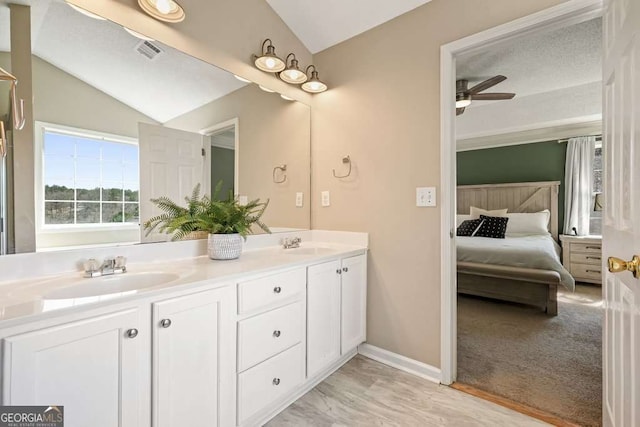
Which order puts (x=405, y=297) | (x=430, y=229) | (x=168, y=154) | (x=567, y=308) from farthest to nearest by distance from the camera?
1. (x=567, y=308)
2. (x=405, y=297)
3. (x=430, y=229)
4. (x=168, y=154)

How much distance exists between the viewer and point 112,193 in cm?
143

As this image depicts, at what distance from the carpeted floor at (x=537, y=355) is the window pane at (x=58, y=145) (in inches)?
97.7

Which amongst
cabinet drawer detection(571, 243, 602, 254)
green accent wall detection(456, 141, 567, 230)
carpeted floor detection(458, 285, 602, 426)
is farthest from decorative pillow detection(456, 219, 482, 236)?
carpeted floor detection(458, 285, 602, 426)

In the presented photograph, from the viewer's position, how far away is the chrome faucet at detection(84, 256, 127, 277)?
1199 millimetres

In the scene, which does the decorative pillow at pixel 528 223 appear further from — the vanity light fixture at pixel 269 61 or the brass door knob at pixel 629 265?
the vanity light fixture at pixel 269 61

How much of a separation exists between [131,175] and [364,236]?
4.95 ft

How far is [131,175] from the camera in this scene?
1.48 meters

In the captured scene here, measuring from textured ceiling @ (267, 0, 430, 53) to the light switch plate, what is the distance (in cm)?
120

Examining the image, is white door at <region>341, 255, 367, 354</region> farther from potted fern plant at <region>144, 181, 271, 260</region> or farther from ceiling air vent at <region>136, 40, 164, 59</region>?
ceiling air vent at <region>136, 40, 164, 59</region>

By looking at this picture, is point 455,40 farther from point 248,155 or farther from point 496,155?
point 496,155

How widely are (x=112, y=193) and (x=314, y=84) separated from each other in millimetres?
1593

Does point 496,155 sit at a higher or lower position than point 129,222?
higher

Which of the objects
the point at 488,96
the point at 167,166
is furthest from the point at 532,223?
the point at 167,166

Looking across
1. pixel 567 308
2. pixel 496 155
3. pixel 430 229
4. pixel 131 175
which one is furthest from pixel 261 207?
pixel 496 155
